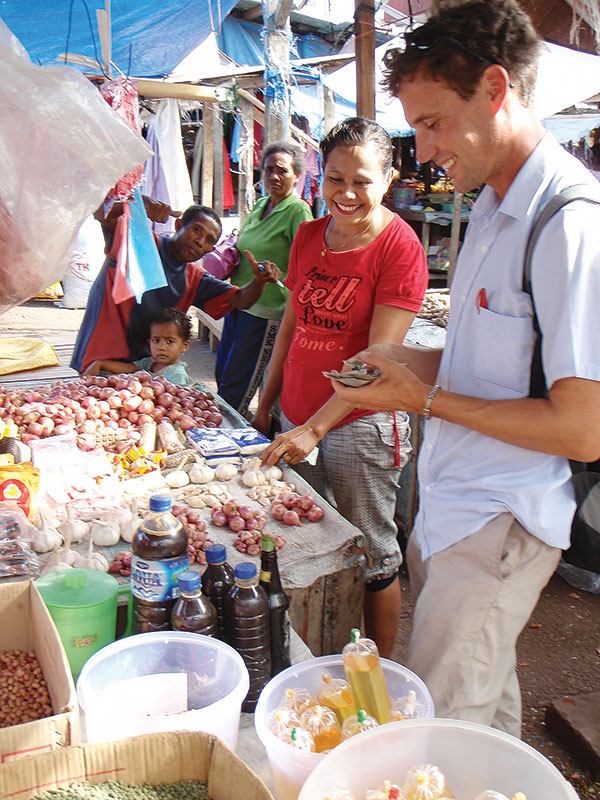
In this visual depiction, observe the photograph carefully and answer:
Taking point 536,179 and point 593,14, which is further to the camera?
point 593,14

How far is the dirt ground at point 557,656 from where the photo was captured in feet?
8.72

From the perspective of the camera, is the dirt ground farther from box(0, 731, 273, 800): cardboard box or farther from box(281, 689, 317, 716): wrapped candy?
box(0, 731, 273, 800): cardboard box

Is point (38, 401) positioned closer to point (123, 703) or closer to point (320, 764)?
point (123, 703)

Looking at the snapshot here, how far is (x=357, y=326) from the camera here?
247 centimetres

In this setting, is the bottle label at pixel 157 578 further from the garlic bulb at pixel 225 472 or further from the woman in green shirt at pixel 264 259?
the woman in green shirt at pixel 264 259

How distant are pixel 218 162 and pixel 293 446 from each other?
7.42 m

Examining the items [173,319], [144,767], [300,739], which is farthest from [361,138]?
[144,767]

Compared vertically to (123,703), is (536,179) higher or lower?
higher

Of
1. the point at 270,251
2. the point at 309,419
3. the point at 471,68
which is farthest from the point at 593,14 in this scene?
the point at 270,251

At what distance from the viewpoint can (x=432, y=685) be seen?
159 centimetres

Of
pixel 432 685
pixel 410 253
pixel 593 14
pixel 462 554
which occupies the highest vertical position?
pixel 593 14

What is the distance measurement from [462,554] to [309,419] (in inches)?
40.8

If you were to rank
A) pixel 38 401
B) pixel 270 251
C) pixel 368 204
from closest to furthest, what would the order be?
pixel 368 204 < pixel 38 401 < pixel 270 251

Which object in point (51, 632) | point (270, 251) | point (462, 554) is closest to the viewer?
point (51, 632)
